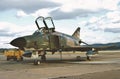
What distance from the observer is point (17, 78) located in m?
15.3

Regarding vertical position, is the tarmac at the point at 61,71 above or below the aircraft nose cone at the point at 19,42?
below

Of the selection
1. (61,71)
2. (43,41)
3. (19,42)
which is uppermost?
(43,41)

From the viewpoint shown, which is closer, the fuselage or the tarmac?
the tarmac

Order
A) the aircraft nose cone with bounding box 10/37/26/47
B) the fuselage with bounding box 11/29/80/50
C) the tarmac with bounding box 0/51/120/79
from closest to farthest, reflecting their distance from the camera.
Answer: the tarmac with bounding box 0/51/120/79 → the aircraft nose cone with bounding box 10/37/26/47 → the fuselage with bounding box 11/29/80/50

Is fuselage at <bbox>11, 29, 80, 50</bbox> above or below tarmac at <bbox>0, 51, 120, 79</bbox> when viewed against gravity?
above

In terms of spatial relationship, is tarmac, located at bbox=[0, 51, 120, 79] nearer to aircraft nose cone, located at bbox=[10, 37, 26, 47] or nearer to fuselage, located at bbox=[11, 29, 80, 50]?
aircraft nose cone, located at bbox=[10, 37, 26, 47]

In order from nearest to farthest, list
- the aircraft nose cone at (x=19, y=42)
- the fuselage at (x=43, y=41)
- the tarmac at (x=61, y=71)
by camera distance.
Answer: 1. the tarmac at (x=61, y=71)
2. the aircraft nose cone at (x=19, y=42)
3. the fuselage at (x=43, y=41)

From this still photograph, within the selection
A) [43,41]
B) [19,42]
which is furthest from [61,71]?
[43,41]

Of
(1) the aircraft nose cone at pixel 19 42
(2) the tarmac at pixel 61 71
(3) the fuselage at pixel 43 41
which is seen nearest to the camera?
(2) the tarmac at pixel 61 71

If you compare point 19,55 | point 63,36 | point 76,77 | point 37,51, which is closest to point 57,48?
point 63,36

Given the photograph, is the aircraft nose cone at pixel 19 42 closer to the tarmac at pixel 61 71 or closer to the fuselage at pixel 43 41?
the fuselage at pixel 43 41

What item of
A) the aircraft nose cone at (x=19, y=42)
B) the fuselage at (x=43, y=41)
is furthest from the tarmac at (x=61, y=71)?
the fuselage at (x=43, y=41)

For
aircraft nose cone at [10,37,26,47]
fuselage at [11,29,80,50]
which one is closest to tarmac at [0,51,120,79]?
aircraft nose cone at [10,37,26,47]

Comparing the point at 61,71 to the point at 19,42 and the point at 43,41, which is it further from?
the point at 43,41
